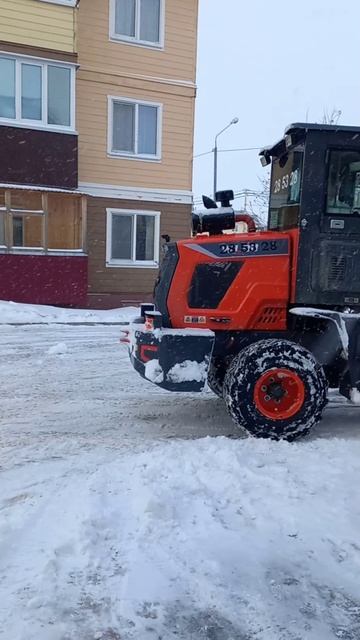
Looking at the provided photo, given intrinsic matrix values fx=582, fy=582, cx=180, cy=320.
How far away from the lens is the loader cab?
518cm

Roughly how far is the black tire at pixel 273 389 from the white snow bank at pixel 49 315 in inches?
338

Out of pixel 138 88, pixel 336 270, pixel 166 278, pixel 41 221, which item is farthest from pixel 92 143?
pixel 336 270

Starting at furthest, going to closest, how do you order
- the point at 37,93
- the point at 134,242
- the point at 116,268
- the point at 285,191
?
the point at 134,242, the point at 116,268, the point at 37,93, the point at 285,191

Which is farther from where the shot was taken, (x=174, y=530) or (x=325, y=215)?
(x=325, y=215)

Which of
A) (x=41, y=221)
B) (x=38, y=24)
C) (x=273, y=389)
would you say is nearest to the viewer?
(x=273, y=389)

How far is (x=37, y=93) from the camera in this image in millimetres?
15055

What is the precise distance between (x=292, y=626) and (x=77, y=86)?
51.7 feet

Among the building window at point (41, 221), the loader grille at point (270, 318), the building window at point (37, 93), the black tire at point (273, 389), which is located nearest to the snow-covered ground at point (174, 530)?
the black tire at point (273, 389)

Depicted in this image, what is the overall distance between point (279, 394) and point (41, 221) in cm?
1245

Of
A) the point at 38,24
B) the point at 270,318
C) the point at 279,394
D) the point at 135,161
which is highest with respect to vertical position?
the point at 38,24

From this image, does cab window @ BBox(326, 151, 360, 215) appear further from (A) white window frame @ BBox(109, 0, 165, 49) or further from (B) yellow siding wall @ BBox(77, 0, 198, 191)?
(A) white window frame @ BBox(109, 0, 165, 49)

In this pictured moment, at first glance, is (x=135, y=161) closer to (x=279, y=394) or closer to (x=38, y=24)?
(x=38, y=24)

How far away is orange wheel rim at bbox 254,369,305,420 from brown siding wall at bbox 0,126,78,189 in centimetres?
1140

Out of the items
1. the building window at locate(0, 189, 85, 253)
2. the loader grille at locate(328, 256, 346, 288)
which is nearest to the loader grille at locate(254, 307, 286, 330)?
the loader grille at locate(328, 256, 346, 288)
